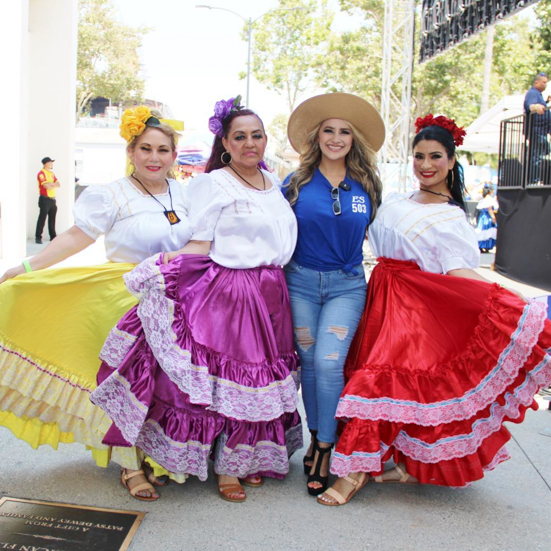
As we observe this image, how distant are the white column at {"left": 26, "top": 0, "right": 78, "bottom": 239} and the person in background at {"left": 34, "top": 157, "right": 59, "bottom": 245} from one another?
0.44m

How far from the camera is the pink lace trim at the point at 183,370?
2.97 metres

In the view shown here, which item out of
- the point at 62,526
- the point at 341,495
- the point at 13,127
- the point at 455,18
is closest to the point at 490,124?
the point at 455,18

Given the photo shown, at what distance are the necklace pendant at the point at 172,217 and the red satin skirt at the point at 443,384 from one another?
121 centimetres

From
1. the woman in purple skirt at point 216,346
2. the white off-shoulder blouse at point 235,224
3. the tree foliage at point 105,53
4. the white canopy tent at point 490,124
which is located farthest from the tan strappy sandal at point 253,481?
the tree foliage at point 105,53

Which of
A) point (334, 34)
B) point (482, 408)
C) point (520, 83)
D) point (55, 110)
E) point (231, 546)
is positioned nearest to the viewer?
point (231, 546)

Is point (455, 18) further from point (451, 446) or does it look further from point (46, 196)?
point (451, 446)

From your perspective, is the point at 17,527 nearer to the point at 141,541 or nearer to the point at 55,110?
the point at 141,541

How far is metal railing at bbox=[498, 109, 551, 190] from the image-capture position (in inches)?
396

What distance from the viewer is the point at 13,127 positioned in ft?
33.6

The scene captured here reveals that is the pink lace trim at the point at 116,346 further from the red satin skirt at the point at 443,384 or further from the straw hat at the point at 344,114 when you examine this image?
the straw hat at the point at 344,114

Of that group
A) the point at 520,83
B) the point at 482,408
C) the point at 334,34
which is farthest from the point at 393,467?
the point at 520,83

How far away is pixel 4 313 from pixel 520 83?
3659 centimetres

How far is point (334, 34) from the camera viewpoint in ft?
105

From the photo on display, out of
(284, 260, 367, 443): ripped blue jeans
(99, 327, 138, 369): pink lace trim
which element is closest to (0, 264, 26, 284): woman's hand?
(99, 327, 138, 369): pink lace trim
